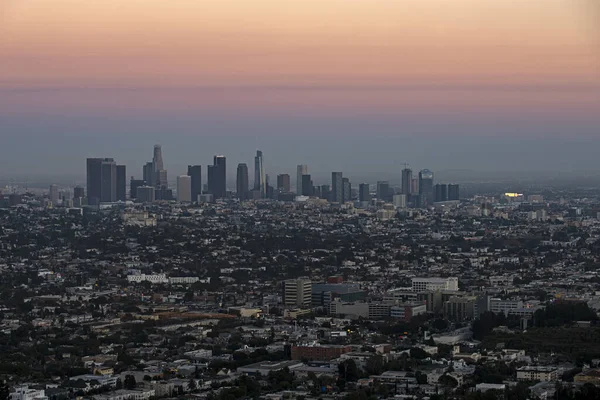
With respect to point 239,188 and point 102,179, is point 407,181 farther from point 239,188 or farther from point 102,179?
point 102,179

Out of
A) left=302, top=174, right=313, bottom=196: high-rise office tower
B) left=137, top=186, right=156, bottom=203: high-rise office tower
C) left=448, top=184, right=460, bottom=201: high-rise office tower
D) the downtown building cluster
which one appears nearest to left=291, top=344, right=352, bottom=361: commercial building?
the downtown building cluster

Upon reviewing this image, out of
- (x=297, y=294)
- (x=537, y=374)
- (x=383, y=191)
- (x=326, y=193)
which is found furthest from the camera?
(x=383, y=191)

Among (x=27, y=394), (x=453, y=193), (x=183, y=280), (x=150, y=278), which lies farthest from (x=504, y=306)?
(x=453, y=193)

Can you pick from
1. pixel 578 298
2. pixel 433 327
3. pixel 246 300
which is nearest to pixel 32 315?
pixel 246 300

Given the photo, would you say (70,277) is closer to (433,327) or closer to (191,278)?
(191,278)

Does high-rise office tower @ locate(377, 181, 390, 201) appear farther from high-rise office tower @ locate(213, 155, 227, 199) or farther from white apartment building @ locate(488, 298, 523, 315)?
white apartment building @ locate(488, 298, 523, 315)

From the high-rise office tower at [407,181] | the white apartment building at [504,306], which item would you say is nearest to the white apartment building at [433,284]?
the white apartment building at [504,306]

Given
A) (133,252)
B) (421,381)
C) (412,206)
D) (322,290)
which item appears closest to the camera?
(421,381)
